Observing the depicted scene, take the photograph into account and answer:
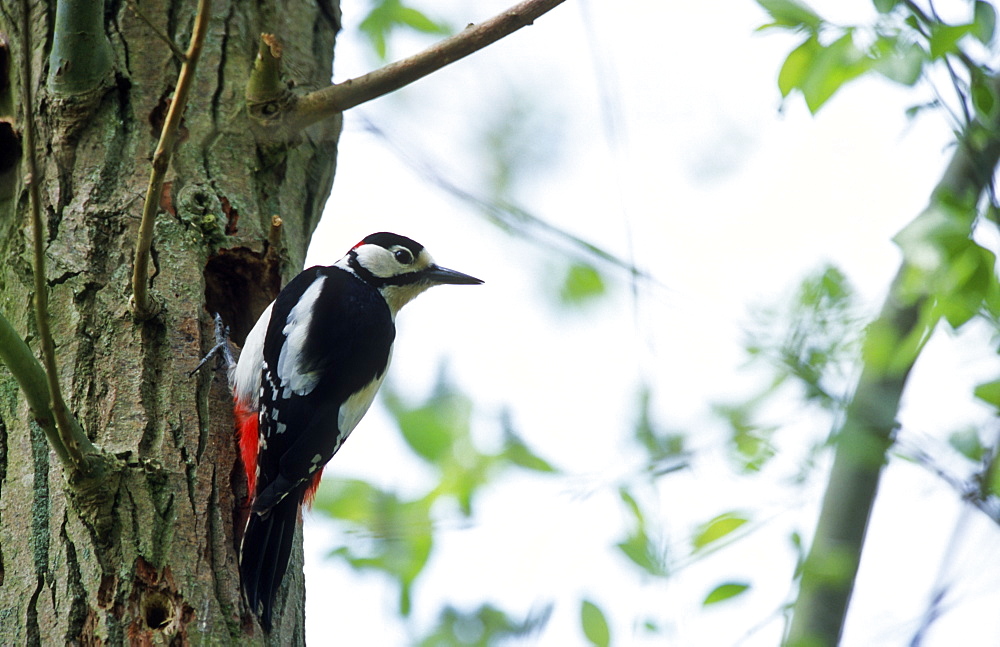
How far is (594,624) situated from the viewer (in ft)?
8.04

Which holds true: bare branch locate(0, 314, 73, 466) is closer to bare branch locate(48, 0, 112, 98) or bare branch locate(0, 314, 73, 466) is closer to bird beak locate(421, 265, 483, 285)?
bare branch locate(48, 0, 112, 98)

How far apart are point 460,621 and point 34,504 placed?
1.66 m

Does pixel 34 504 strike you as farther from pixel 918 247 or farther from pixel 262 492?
pixel 918 247

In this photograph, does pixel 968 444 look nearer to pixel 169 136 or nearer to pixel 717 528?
pixel 717 528

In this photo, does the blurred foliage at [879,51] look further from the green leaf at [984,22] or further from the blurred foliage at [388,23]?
the blurred foliage at [388,23]

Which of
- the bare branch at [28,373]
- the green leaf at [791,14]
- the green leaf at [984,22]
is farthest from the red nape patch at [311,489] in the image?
the green leaf at [984,22]

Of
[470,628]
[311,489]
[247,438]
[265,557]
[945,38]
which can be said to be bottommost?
[265,557]

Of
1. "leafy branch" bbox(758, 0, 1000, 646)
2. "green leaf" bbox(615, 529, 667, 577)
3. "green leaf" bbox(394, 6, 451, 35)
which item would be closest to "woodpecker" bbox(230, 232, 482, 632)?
"green leaf" bbox(615, 529, 667, 577)

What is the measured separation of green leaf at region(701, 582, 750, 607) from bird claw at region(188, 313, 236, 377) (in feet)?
4.31

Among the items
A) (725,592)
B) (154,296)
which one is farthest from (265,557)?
(725,592)

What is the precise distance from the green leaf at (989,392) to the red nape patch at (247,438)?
1753 millimetres

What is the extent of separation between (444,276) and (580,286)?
61 centimetres

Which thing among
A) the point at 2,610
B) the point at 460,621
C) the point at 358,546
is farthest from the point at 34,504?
the point at 460,621

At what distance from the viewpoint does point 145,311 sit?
7.47ft
